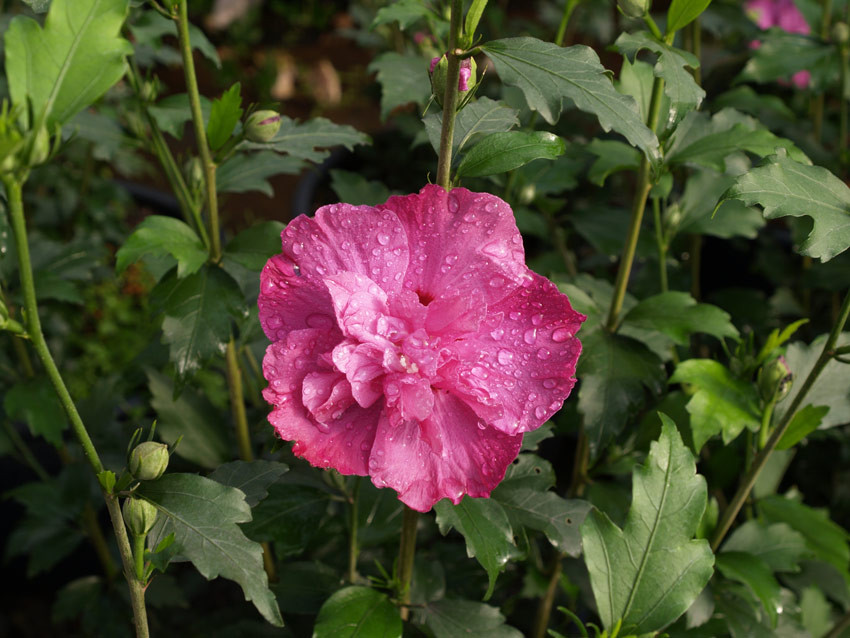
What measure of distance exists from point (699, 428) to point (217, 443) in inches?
23.0

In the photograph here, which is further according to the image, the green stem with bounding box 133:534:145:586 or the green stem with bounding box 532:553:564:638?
the green stem with bounding box 532:553:564:638

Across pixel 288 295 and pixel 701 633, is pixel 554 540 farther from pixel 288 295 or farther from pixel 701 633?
pixel 288 295

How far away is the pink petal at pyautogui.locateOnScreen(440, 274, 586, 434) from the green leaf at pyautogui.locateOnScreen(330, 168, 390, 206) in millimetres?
566

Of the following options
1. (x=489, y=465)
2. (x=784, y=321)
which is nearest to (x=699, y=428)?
(x=489, y=465)

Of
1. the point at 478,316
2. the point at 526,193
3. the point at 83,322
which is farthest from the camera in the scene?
the point at 83,322

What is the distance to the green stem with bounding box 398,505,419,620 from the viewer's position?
667 millimetres

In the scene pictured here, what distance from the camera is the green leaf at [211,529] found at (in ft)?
1.75

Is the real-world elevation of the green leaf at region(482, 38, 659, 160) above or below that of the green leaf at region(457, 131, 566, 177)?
above

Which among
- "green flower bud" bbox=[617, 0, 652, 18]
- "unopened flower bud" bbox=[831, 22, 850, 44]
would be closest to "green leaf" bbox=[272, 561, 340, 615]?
"green flower bud" bbox=[617, 0, 652, 18]

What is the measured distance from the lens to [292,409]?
0.54m

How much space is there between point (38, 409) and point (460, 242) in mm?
733

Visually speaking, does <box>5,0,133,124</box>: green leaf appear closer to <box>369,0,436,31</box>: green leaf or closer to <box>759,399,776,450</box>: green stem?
<box>369,0,436,31</box>: green leaf

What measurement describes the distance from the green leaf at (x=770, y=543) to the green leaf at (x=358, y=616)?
0.41 metres

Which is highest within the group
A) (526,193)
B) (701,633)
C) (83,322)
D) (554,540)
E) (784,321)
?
(526,193)
